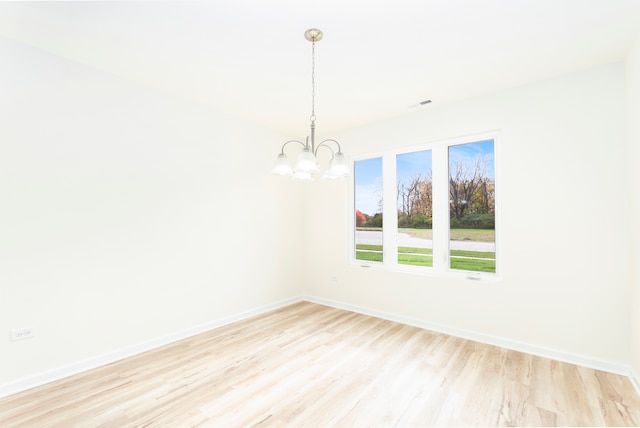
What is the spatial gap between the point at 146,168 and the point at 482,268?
13.0 feet

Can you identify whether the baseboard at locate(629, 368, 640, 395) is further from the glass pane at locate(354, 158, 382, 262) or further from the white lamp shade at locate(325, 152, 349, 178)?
the white lamp shade at locate(325, 152, 349, 178)

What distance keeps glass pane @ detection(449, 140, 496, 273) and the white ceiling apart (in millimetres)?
728

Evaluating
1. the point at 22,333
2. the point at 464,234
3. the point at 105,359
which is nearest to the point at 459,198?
the point at 464,234

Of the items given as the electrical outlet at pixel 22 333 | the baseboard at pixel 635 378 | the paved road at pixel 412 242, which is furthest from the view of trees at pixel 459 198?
the electrical outlet at pixel 22 333

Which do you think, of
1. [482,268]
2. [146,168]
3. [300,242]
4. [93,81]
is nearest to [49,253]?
[146,168]

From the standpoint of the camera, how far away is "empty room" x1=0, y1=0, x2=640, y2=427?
2064 mm

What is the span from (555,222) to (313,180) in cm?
247

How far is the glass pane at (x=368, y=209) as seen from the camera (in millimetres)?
4246

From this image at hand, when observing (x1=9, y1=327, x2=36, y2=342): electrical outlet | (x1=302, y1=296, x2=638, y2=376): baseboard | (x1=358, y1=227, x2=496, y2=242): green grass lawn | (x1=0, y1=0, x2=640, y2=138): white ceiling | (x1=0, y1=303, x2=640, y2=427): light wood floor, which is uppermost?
(x1=0, y1=0, x2=640, y2=138): white ceiling

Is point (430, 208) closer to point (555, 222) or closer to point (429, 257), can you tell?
point (429, 257)

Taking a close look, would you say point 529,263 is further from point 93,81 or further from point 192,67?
point 93,81

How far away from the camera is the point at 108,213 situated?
2742mm

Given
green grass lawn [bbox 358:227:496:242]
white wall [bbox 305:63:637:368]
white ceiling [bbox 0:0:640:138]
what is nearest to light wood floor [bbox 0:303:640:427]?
white wall [bbox 305:63:637:368]

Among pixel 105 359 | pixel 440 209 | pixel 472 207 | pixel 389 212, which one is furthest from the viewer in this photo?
pixel 389 212
